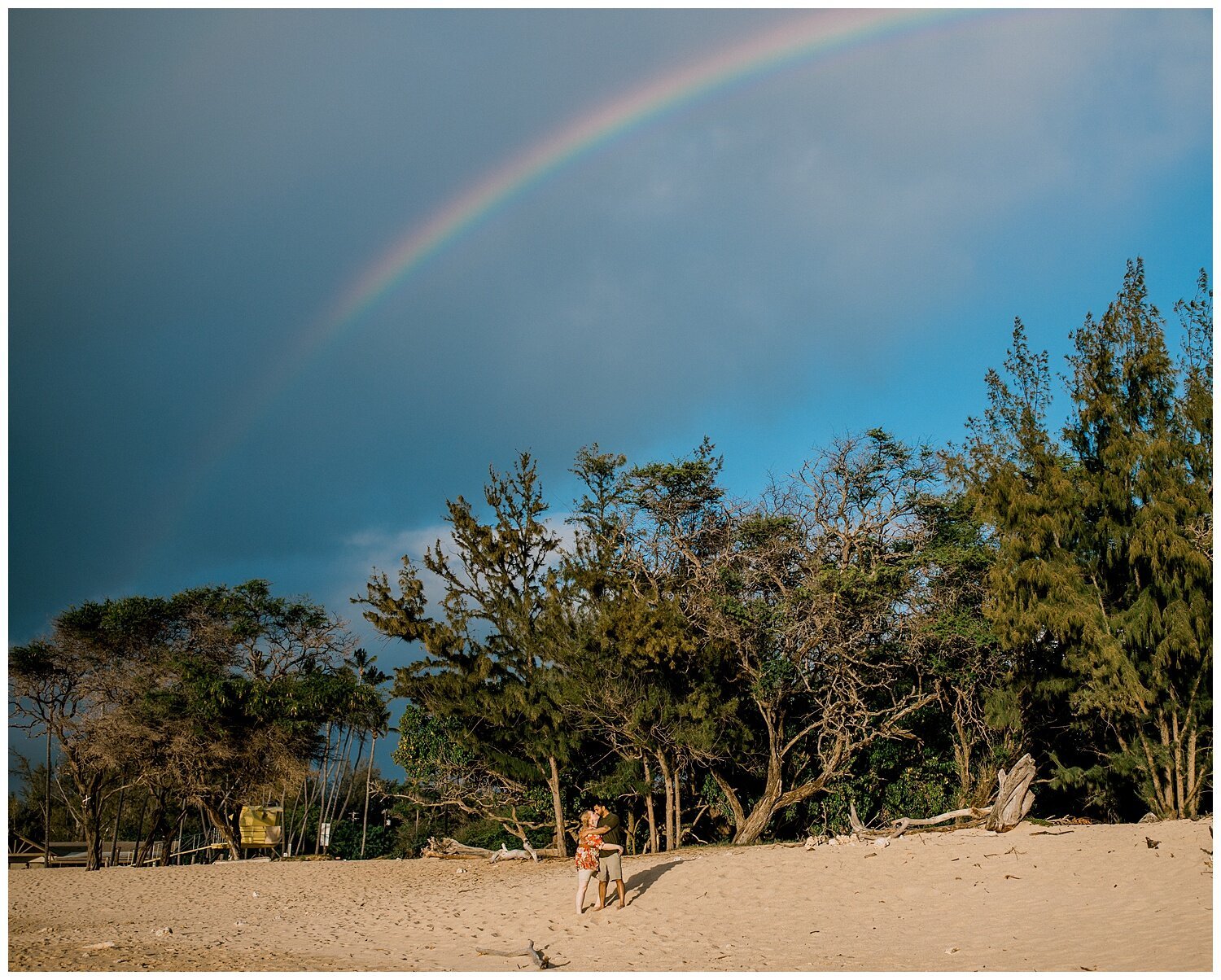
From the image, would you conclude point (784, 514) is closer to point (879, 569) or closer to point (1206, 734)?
point (879, 569)

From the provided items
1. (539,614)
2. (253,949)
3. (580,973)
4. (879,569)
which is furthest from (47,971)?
(879,569)

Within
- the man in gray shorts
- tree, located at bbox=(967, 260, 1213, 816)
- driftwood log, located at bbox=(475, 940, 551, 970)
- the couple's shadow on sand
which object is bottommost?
driftwood log, located at bbox=(475, 940, 551, 970)

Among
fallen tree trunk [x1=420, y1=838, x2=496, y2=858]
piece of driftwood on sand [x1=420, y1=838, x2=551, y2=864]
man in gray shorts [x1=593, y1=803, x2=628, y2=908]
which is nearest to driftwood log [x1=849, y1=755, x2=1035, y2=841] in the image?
man in gray shorts [x1=593, y1=803, x2=628, y2=908]

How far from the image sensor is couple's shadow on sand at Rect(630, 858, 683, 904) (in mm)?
15724

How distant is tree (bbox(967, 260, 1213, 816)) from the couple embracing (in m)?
10.1

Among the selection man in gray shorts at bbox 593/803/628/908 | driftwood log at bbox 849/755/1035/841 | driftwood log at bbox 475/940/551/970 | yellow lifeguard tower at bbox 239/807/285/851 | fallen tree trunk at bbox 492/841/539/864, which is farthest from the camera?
yellow lifeguard tower at bbox 239/807/285/851

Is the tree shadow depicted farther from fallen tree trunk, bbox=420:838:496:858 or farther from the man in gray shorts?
fallen tree trunk, bbox=420:838:496:858

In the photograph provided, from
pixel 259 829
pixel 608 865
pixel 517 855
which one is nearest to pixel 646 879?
pixel 608 865

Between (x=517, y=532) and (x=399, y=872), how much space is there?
315 inches

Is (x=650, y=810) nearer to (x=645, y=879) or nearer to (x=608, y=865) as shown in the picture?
(x=645, y=879)

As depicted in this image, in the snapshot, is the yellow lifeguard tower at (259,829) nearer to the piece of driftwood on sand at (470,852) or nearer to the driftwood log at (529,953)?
the piece of driftwood on sand at (470,852)

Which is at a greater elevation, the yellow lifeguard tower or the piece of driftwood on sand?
the yellow lifeguard tower

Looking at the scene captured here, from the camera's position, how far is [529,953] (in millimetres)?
12016

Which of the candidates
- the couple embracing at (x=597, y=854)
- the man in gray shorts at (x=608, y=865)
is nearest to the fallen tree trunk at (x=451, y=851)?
the man in gray shorts at (x=608, y=865)
